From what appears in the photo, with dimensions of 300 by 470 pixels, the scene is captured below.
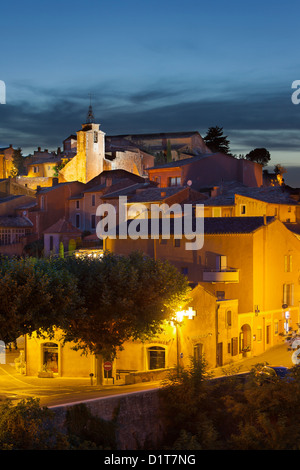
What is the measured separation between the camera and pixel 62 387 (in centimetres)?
3266

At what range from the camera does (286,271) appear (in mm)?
45938

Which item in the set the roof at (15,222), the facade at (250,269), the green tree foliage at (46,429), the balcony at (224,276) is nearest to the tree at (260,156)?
the roof at (15,222)

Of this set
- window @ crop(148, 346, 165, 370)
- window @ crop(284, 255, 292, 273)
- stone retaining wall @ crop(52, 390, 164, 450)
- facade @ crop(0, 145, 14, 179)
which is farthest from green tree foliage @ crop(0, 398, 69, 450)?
facade @ crop(0, 145, 14, 179)

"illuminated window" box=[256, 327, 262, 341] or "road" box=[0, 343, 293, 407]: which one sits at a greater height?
"illuminated window" box=[256, 327, 262, 341]

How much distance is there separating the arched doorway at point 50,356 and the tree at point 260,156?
65.5 meters

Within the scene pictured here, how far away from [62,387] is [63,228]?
3459cm

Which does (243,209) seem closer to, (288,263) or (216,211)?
(216,211)

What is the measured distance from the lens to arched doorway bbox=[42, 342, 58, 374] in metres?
36.3

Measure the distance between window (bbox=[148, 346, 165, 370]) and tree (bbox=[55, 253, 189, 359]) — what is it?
120 cm

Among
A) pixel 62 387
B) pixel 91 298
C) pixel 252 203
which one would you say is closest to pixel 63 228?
pixel 252 203

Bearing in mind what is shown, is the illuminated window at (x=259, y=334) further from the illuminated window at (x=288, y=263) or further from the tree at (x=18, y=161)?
the tree at (x=18, y=161)

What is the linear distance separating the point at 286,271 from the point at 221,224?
17.7 ft

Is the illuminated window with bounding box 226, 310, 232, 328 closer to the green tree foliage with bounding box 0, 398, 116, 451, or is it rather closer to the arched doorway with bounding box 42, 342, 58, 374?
the arched doorway with bounding box 42, 342, 58, 374
